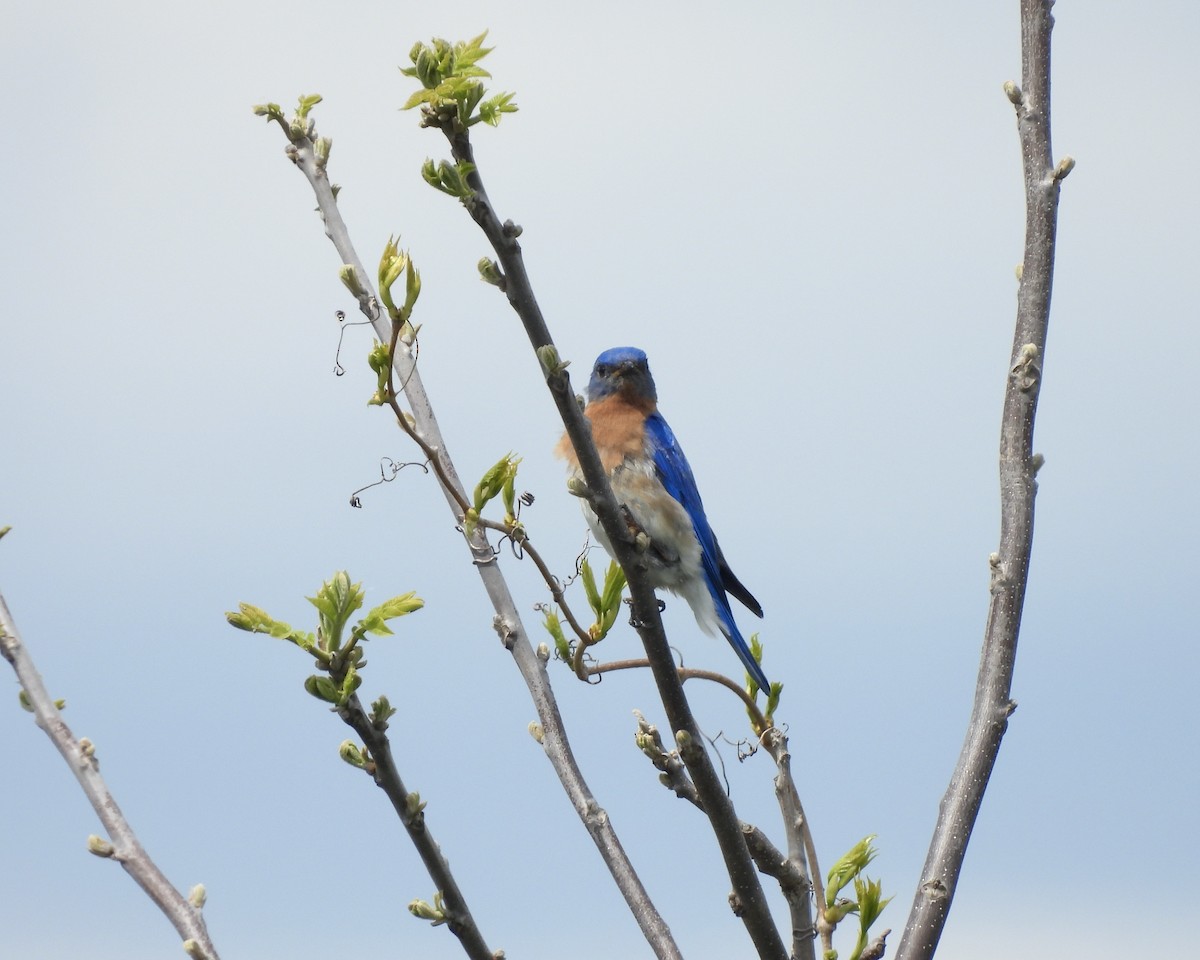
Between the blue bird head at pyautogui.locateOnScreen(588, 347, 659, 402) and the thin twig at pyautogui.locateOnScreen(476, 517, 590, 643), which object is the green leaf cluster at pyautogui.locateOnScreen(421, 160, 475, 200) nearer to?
the thin twig at pyautogui.locateOnScreen(476, 517, 590, 643)

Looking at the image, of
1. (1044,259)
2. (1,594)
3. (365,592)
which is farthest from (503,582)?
(1044,259)

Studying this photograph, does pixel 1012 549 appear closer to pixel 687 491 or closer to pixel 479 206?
pixel 479 206

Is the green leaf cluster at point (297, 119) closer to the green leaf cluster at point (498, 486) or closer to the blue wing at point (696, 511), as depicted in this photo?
the green leaf cluster at point (498, 486)

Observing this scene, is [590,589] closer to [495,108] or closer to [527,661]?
[527,661]

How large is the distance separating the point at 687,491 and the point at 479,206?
13.2ft

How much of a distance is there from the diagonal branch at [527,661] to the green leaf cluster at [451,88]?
1086 millimetres

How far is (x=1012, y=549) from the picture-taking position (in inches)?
158

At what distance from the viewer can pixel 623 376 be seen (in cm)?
722

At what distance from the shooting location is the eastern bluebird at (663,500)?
653cm

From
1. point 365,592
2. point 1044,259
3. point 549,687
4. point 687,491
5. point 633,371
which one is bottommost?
point 365,592

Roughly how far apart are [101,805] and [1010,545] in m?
2.67

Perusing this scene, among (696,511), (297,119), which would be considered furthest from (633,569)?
(696,511)

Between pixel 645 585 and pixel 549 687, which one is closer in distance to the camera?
pixel 645 585

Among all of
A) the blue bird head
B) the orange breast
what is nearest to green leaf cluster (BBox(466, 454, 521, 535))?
the orange breast
